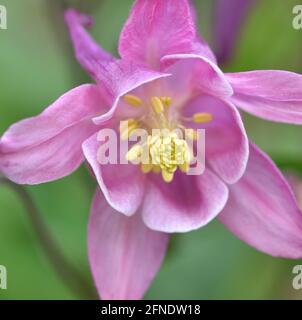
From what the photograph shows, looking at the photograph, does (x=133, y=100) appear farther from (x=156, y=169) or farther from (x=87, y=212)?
(x=87, y=212)

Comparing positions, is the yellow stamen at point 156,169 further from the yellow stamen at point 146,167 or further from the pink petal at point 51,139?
the pink petal at point 51,139

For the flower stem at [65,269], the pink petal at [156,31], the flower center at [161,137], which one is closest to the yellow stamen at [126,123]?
Result: the flower center at [161,137]

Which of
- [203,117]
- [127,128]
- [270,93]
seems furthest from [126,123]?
[270,93]

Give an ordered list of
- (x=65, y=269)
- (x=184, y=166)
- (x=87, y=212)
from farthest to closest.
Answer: (x=87, y=212), (x=65, y=269), (x=184, y=166)
